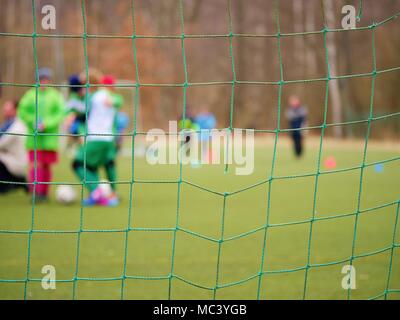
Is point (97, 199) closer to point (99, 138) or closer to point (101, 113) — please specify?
point (99, 138)

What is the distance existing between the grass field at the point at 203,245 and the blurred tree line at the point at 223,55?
19.9 metres

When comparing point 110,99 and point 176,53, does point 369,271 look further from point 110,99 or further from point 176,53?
point 176,53

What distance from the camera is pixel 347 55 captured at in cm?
3061

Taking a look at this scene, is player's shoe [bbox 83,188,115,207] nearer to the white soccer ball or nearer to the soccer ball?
the white soccer ball

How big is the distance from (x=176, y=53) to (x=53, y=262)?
29.5 meters

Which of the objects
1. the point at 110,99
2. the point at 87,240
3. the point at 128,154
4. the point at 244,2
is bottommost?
the point at 87,240

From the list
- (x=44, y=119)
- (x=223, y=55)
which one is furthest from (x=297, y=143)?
(x=223, y=55)

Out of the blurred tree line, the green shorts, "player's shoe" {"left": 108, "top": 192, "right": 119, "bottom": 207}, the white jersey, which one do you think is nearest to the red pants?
the green shorts

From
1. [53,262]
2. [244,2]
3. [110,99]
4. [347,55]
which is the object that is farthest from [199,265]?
[244,2]

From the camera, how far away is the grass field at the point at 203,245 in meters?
4.30

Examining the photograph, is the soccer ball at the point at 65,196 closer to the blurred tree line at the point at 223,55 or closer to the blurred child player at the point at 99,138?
the blurred child player at the point at 99,138

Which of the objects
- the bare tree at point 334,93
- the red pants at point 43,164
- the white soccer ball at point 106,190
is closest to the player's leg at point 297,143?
the white soccer ball at point 106,190

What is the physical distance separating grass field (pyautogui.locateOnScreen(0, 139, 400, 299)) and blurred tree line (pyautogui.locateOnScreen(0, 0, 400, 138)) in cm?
1989

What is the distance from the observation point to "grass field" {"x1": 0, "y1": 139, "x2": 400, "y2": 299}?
14.1 feet
